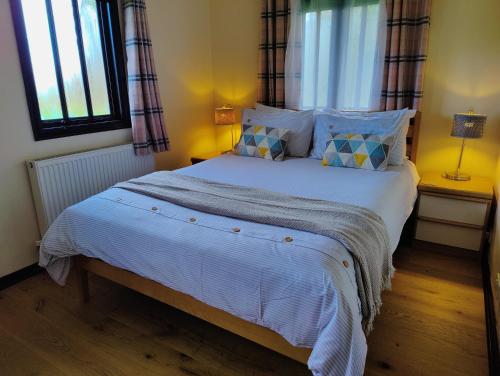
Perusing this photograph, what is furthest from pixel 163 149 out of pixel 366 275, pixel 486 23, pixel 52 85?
pixel 486 23

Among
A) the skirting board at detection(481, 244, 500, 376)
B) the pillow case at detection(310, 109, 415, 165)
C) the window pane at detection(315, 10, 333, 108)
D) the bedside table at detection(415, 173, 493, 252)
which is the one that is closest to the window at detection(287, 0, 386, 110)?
the window pane at detection(315, 10, 333, 108)

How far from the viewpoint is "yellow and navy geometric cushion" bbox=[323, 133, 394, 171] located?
7.82 feet

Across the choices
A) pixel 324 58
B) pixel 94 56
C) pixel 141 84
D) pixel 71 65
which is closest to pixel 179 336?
pixel 141 84

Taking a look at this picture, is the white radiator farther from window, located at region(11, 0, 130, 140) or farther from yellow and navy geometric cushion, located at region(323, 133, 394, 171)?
yellow and navy geometric cushion, located at region(323, 133, 394, 171)

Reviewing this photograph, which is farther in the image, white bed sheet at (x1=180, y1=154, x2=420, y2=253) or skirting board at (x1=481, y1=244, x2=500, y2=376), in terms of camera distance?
white bed sheet at (x1=180, y1=154, x2=420, y2=253)

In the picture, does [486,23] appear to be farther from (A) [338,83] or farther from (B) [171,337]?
(B) [171,337]

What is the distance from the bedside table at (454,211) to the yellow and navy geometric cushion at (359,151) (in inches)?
16.6

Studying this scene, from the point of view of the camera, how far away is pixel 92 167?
2.60m

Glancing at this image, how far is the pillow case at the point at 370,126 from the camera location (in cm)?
252

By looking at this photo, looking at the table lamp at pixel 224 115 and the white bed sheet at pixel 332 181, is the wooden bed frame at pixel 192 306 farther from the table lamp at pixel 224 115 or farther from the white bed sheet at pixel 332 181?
the table lamp at pixel 224 115

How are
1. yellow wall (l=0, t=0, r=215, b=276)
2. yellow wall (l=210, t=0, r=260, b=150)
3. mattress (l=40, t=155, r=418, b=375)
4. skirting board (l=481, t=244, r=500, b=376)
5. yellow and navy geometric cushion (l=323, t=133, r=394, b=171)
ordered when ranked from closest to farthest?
1. mattress (l=40, t=155, r=418, b=375)
2. skirting board (l=481, t=244, r=500, b=376)
3. yellow wall (l=0, t=0, r=215, b=276)
4. yellow and navy geometric cushion (l=323, t=133, r=394, b=171)
5. yellow wall (l=210, t=0, r=260, b=150)

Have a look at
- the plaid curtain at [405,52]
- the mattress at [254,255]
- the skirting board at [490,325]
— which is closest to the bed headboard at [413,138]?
the plaid curtain at [405,52]

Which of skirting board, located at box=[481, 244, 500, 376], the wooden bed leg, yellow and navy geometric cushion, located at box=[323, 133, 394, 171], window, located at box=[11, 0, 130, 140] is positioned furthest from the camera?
yellow and navy geometric cushion, located at box=[323, 133, 394, 171]

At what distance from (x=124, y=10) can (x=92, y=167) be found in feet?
4.21
